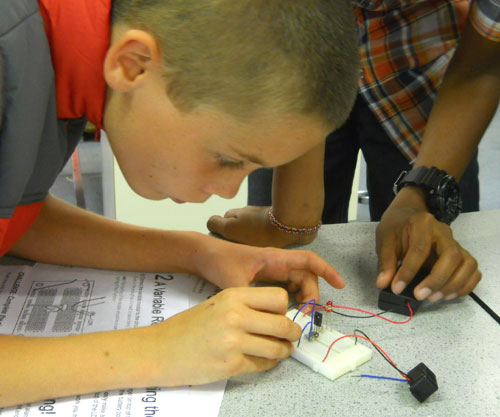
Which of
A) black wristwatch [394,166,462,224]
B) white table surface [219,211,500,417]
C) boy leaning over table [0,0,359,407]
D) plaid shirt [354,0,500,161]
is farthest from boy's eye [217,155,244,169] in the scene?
plaid shirt [354,0,500,161]

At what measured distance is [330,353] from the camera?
64cm

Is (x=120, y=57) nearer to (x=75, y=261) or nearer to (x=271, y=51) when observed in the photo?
(x=271, y=51)

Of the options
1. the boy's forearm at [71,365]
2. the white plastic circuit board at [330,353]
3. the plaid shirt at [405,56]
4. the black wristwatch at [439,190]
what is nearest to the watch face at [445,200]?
the black wristwatch at [439,190]

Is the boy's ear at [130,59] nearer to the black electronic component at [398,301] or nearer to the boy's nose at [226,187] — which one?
A: the boy's nose at [226,187]

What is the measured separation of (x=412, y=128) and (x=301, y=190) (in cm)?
31

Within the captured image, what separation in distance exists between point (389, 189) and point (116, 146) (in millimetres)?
694

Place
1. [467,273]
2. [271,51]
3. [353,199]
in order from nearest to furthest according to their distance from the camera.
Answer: [271,51] → [467,273] → [353,199]

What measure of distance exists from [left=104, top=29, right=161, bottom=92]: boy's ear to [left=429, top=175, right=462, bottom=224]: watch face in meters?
0.53

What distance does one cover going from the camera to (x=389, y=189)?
1191 mm

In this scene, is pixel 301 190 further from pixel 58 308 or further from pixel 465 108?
pixel 58 308

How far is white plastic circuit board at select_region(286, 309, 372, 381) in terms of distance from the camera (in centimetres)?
62

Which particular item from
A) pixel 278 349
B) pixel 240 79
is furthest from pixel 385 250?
pixel 240 79

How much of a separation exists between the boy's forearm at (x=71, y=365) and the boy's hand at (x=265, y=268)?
0.61 ft

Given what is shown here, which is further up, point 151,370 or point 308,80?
point 308,80
